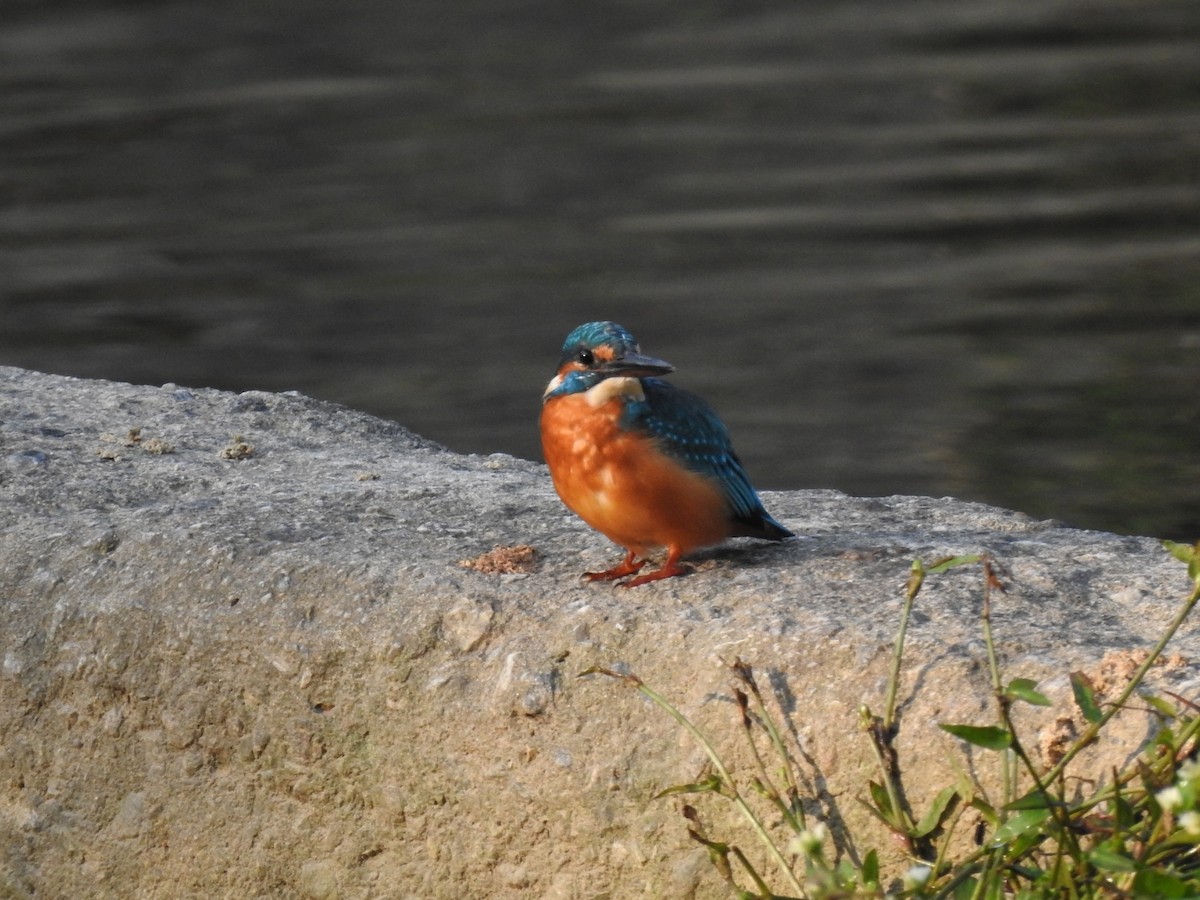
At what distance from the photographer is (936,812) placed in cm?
303

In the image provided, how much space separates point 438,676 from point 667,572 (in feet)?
1.56

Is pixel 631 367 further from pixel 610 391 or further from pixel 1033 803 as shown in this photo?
pixel 1033 803

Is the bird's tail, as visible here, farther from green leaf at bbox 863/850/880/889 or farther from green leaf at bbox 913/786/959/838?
green leaf at bbox 863/850/880/889

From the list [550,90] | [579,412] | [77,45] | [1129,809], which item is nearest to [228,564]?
[579,412]

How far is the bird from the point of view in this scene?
11.9 ft

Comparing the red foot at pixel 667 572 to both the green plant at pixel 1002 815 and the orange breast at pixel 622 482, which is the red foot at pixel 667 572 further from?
the green plant at pixel 1002 815

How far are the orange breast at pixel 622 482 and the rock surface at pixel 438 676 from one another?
11 cm

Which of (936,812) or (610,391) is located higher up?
(610,391)

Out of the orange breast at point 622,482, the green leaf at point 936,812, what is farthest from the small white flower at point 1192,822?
the orange breast at point 622,482

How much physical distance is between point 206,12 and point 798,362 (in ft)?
40.6

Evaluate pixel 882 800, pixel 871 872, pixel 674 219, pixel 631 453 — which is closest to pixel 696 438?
pixel 631 453

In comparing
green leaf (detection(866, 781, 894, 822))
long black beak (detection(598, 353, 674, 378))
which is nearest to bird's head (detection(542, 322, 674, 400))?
long black beak (detection(598, 353, 674, 378))

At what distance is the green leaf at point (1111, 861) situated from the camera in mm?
2477

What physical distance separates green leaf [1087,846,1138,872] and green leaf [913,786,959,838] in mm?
511
